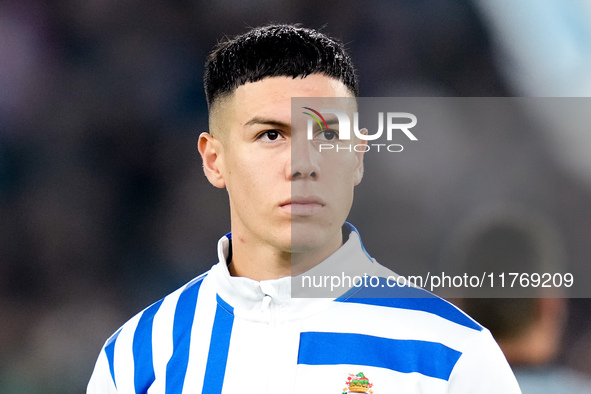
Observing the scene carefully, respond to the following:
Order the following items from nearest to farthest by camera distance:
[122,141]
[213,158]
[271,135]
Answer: [271,135] → [213,158] → [122,141]

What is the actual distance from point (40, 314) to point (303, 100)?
5.76 ft

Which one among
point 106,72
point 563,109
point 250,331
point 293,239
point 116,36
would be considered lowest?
point 250,331

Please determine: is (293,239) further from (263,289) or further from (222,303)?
(222,303)

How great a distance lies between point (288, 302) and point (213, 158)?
0.40m

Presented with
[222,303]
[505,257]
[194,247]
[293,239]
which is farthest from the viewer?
[194,247]

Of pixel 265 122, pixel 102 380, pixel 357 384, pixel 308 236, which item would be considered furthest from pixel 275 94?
pixel 102 380

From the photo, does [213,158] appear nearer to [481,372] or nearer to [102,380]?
[102,380]

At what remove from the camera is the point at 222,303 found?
1337 mm

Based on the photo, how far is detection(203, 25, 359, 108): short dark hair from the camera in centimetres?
130

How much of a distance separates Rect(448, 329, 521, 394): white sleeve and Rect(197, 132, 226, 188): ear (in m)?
0.64

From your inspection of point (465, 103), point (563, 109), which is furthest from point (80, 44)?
point (563, 109)

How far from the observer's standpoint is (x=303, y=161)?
1204 mm

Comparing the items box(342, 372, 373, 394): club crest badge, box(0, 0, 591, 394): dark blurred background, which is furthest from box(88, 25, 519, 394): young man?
box(0, 0, 591, 394): dark blurred background

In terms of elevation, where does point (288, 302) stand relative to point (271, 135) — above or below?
below
